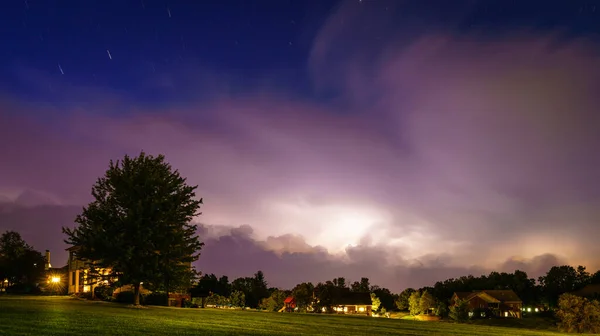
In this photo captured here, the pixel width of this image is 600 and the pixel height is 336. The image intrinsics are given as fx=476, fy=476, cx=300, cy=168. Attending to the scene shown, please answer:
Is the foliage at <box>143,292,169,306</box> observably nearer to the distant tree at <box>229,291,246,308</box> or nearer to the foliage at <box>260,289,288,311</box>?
the distant tree at <box>229,291,246,308</box>

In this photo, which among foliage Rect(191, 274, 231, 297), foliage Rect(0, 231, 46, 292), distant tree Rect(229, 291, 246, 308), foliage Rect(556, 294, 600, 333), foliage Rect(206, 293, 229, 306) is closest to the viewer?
foliage Rect(556, 294, 600, 333)

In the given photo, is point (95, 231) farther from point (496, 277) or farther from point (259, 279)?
point (496, 277)

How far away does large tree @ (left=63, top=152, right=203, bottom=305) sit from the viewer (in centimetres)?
3884

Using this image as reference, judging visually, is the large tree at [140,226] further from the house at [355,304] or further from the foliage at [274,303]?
the house at [355,304]

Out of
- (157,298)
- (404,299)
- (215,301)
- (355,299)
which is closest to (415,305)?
(355,299)

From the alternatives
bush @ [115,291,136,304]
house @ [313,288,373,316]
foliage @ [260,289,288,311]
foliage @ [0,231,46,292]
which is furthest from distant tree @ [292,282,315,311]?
bush @ [115,291,136,304]

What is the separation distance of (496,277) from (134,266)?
510 feet

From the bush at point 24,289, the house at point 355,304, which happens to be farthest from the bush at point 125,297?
the house at point 355,304

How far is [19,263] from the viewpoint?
86.3 metres

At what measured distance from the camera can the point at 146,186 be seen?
40.3 meters

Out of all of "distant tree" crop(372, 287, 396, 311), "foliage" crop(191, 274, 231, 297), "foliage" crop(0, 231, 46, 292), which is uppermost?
"foliage" crop(0, 231, 46, 292)

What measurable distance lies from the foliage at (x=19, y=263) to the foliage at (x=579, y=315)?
82.6 metres

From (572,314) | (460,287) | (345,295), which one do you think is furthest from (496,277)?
(572,314)

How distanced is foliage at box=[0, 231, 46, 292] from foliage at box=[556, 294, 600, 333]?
271 feet
